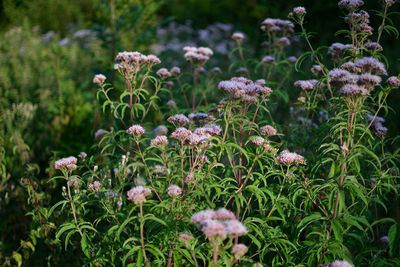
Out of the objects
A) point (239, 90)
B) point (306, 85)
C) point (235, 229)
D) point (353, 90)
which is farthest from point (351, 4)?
point (235, 229)

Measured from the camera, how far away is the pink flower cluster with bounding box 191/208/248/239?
66.4 inches

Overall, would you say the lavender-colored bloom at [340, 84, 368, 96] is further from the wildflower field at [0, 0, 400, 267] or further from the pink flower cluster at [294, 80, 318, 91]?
the pink flower cluster at [294, 80, 318, 91]

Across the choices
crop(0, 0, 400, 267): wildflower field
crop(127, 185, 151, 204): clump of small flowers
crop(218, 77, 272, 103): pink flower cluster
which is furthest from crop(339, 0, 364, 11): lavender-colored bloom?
crop(127, 185, 151, 204): clump of small flowers

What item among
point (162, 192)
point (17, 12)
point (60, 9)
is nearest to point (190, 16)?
point (60, 9)

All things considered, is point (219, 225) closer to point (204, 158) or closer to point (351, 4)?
point (204, 158)

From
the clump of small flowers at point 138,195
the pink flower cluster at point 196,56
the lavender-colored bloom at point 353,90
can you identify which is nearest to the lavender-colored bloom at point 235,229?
the clump of small flowers at point 138,195

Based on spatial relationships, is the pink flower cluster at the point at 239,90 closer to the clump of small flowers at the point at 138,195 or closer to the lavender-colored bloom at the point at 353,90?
the lavender-colored bloom at the point at 353,90

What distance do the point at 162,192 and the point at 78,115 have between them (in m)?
3.28

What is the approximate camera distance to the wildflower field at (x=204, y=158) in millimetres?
2424

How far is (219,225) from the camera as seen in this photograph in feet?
5.57

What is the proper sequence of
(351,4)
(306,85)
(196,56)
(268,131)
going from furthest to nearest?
(196,56), (306,85), (351,4), (268,131)

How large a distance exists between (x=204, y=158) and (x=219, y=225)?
0.99 meters

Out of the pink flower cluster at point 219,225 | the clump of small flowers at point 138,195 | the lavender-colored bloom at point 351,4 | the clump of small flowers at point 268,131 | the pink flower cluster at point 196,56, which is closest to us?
the pink flower cluster at point 219,225

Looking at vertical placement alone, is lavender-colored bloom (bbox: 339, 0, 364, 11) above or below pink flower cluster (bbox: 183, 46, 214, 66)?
above
